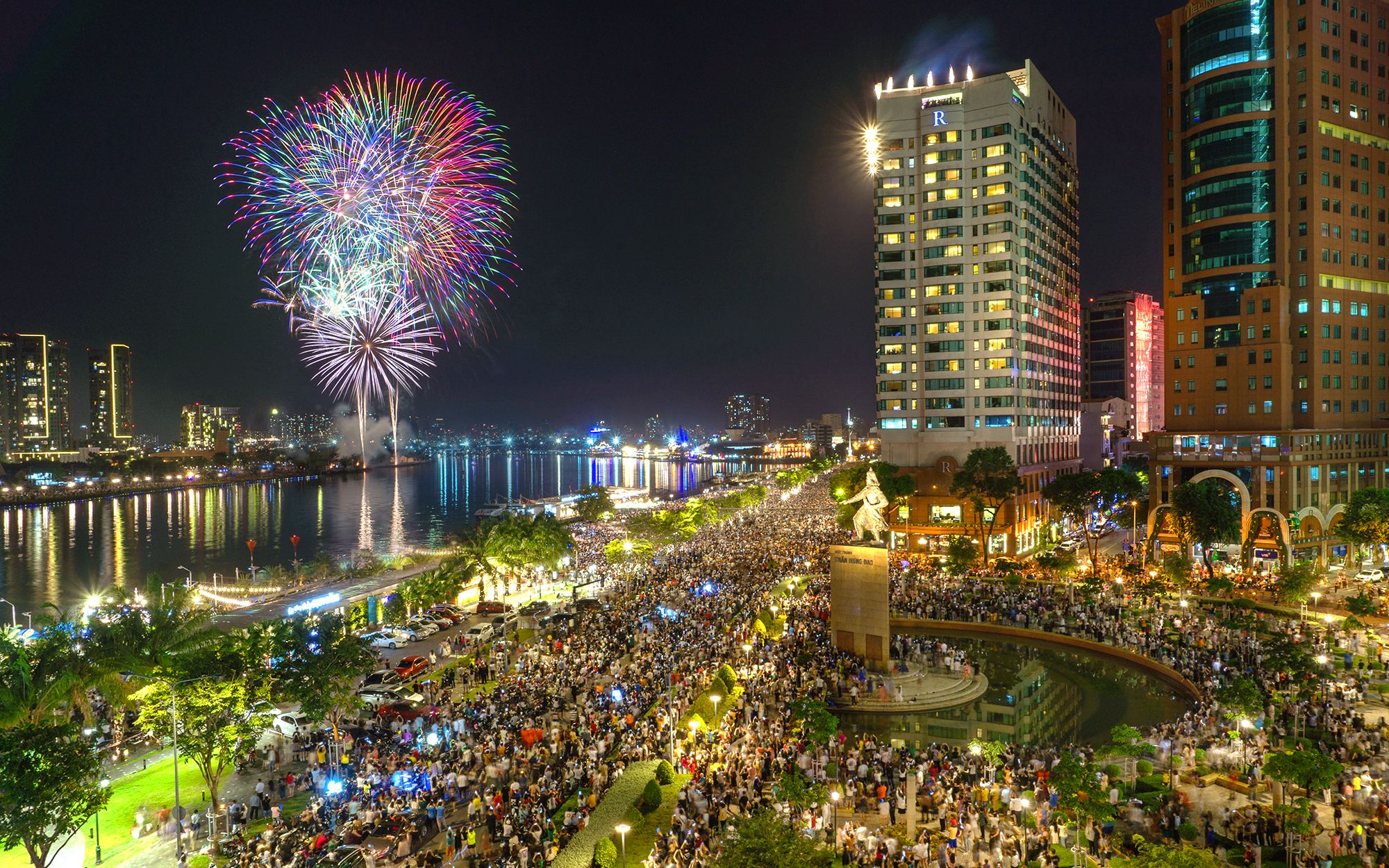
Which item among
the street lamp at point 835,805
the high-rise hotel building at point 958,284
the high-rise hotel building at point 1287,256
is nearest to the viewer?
the street lamp at point 835,805

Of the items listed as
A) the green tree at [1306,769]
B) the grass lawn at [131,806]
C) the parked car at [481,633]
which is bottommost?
the grass lawn at [131,806]

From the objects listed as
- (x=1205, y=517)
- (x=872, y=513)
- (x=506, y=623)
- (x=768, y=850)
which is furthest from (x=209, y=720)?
(x=1205, y=517)

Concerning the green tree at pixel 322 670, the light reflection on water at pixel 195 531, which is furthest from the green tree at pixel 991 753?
the light reflection on water at pixel 195 531

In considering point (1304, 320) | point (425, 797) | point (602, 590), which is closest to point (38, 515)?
point (602, 590)

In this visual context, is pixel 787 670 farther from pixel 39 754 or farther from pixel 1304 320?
pixel 1304 320

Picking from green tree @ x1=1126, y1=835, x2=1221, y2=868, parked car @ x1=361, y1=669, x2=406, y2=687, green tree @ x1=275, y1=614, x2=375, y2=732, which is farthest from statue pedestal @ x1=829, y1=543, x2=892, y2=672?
green tree @ x1=275, y1=614, x2=375, y2=732

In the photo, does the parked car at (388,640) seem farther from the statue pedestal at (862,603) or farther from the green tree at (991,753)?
the green tree at (991,753)

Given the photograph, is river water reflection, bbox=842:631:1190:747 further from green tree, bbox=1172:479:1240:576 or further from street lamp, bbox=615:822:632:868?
green tree, bbox=1172:479:1240:576
